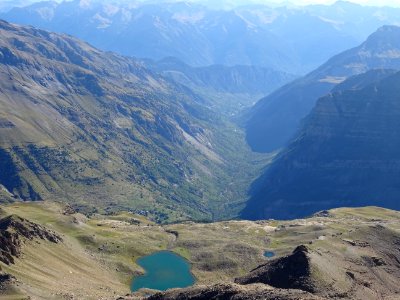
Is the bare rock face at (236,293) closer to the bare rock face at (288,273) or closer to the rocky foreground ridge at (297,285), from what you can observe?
the rocky foreground ridge at (297,285)

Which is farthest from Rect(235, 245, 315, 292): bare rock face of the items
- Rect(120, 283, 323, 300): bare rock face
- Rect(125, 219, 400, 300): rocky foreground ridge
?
Rect(120, 283, 323, 300): bare rock face

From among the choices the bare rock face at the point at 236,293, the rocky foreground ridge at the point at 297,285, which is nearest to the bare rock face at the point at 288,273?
the rocky foreground ridge at the point at 297,285

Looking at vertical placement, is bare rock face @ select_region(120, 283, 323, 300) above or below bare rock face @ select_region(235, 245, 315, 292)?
below

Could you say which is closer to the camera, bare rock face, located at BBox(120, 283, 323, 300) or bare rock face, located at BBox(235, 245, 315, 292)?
bare rock face, located at BBox(120, 283, 323, 300)

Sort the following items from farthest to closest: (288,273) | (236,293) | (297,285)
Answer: (288,273) < (297,285) < (236,293)

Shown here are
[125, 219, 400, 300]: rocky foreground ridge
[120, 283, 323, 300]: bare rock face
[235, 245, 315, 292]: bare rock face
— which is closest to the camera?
[120, 283, 323, 300]: bare rock face

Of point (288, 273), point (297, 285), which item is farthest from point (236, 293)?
point (288, 273)

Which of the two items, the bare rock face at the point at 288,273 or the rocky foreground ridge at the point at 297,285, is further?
the bare rock face at the point at 288,273

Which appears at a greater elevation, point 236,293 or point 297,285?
point 297,285

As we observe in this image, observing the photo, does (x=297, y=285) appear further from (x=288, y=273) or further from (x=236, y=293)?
(x=236, y=293)

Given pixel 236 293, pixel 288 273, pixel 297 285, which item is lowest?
pixel 236 293

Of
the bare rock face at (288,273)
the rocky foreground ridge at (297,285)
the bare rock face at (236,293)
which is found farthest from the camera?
the bare rock face at (288,273)

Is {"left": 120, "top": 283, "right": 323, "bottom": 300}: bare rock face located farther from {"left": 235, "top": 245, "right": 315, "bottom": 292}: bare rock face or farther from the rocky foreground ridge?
{"left": 235, "top": 245, "right": 315, "bottom": 292}: bare rock face
